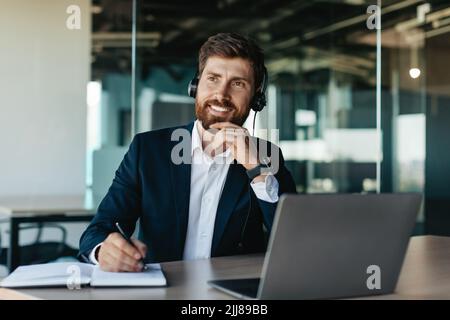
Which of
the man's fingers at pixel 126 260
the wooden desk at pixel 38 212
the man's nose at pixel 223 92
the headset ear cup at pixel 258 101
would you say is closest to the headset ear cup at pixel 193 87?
the man's nose at pixel 223 92

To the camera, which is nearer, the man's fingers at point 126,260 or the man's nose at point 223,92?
the man's fingers at point 126,260

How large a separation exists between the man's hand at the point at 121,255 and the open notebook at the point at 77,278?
0.02 m

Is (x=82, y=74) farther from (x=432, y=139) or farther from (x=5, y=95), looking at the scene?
(x=432, y=139)

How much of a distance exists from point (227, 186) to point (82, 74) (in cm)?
262

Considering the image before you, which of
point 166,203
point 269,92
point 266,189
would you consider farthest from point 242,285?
point 269,92

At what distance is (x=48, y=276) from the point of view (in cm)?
145

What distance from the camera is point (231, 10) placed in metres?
8.22

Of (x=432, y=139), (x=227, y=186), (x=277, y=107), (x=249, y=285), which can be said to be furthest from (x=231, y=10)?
(x=249, y=285)

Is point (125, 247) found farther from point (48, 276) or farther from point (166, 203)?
point (166, 203)

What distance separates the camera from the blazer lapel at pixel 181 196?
2096 millimetres

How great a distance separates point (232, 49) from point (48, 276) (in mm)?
1120

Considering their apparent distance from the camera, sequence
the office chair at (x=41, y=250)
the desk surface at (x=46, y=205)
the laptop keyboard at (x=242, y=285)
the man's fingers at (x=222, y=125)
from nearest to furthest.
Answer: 1. the laptop keyboard at (x=242, y=285)
2. the man's fingers at (x=222, y=125)
3. the desk surface at (x=46, y=205)
4. the office chair at (x=41, y=250)

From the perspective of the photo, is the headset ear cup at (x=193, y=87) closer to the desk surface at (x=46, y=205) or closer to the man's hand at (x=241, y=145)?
the man's hand at (x=241, y=145)

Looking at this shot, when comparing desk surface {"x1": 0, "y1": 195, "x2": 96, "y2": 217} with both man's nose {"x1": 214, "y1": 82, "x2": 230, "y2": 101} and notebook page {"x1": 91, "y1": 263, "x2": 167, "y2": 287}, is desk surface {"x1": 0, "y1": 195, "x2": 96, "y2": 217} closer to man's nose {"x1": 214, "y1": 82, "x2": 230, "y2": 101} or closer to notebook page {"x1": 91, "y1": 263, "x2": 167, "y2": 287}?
man's nose {"x1": 214, "y1": 82, "x2": 230, "y2": 101}
